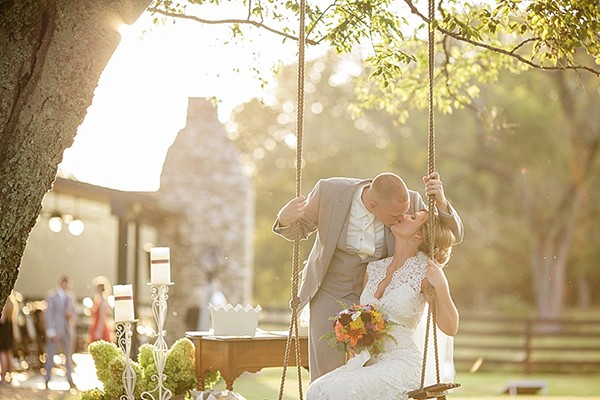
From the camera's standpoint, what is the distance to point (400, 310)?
16.4ft

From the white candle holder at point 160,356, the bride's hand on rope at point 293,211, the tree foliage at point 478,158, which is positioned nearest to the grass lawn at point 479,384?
the white candle holder at point 160,356

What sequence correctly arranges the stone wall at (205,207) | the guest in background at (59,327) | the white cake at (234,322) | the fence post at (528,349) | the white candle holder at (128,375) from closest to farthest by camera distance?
the white cake at (234,322)
the white candle holder at (128,375)
the guest in background at (59,327)
the fence post at (528,349)
the stone wall at (205,207)

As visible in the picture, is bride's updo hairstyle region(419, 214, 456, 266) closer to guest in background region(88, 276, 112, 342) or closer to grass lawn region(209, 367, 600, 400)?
grass lawn region(209, 367, 600, 400)

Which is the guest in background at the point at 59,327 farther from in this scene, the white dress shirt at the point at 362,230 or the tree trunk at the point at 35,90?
the tree trunk at the point at 35,90

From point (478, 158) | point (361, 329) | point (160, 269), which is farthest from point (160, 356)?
point (478, 158)

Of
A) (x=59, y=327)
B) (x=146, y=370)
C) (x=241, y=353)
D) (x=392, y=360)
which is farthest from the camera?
(x=59, y=327)

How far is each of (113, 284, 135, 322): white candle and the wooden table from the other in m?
0.54

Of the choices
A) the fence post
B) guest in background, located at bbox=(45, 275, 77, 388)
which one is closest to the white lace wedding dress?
guest in background, located at bbox=(45, 275, 77, 388)

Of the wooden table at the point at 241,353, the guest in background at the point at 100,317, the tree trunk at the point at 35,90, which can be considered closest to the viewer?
the tree trunk at the point at 35,90

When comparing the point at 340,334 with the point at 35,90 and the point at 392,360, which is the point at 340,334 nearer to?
the point at 392,360

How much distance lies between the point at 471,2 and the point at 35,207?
3.62 meters

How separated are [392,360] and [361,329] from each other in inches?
11.0

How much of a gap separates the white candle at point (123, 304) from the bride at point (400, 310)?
7.62 feet

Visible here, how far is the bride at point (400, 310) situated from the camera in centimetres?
479
